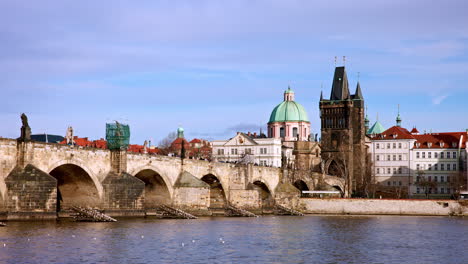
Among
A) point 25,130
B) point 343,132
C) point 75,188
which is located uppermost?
point 343,132

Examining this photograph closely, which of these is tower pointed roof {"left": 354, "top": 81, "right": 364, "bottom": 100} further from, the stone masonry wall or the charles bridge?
the stone masonry wall

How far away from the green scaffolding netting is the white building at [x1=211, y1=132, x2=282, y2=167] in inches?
2966

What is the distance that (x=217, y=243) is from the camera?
42438mm

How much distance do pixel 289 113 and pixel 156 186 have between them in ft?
300

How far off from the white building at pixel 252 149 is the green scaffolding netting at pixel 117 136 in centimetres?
7535

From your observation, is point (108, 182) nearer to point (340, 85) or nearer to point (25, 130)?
point (25, 130)

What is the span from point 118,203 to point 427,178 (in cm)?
8950

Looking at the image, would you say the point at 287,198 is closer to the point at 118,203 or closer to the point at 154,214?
the point at 154,214

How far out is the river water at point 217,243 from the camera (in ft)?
116

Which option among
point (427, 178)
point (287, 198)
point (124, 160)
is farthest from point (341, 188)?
point (124, 160)

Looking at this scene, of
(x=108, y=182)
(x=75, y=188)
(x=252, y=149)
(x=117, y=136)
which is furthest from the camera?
(x=252, y=149)

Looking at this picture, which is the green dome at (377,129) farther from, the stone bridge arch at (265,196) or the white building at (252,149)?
the stone bridge arch at (265,196)

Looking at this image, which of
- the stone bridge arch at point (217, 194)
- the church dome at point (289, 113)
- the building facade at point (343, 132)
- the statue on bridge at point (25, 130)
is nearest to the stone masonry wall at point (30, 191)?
the statue on bridge at point (25, 130)

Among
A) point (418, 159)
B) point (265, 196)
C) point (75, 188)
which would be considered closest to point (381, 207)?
point (265, 196)
